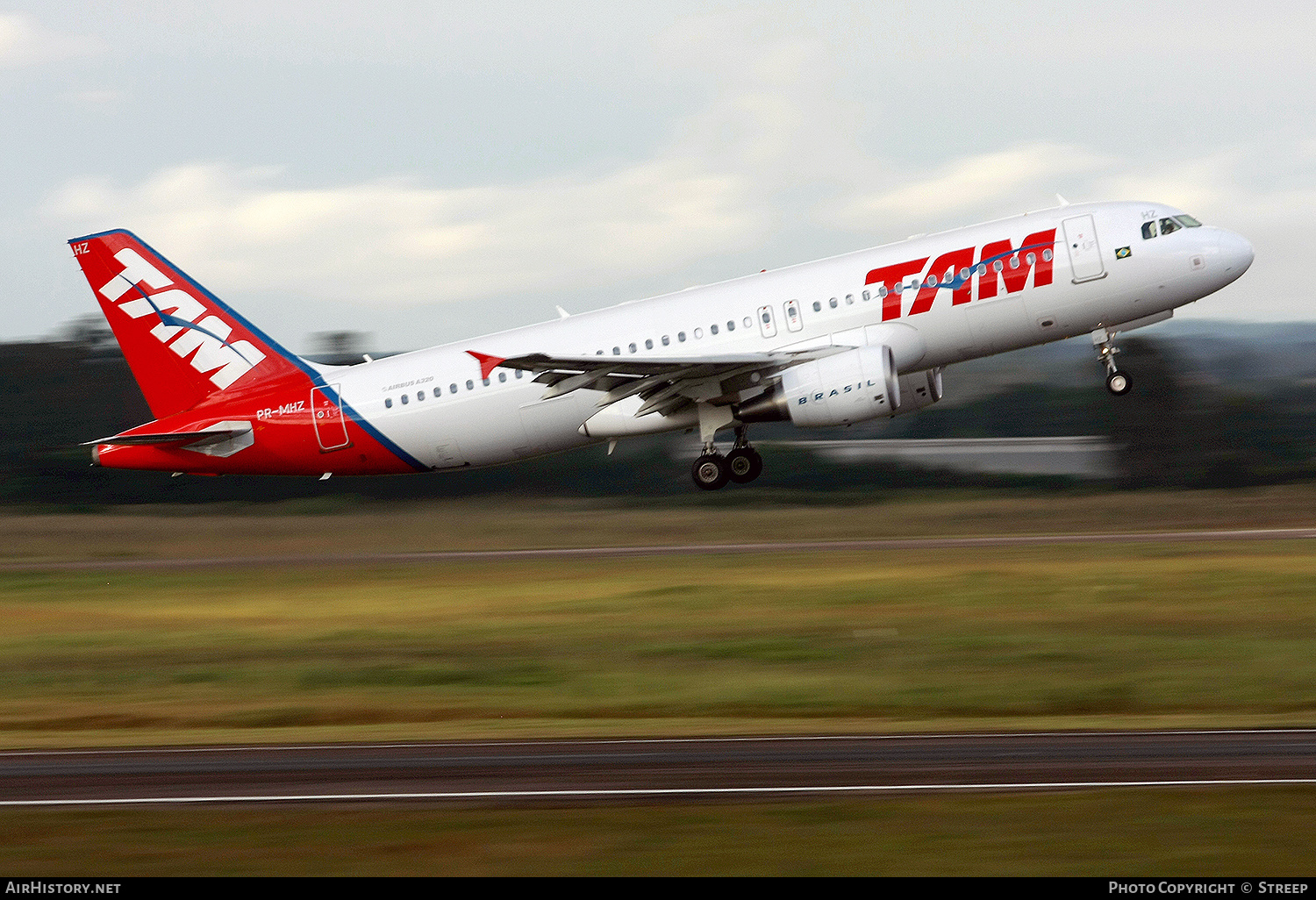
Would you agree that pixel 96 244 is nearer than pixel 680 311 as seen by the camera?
No

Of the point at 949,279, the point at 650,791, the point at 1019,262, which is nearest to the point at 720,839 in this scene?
the point at 650,791

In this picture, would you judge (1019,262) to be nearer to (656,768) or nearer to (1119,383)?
(1119,383)

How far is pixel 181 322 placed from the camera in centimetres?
3275

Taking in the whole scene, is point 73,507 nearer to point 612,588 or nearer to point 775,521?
point 775,521

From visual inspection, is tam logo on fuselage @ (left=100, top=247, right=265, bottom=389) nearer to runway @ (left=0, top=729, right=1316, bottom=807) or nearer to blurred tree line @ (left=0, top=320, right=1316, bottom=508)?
blurred tree line @ (left=0, top=320, right=1316, bottom=508)

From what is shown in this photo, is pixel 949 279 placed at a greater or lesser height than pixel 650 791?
greater

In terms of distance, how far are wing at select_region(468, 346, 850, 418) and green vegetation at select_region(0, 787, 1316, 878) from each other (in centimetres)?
1371

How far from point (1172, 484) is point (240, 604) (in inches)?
1437

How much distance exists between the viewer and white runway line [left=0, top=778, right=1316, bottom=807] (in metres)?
14.5

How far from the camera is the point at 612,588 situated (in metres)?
31.3

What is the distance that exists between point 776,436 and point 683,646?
36.8 metres
